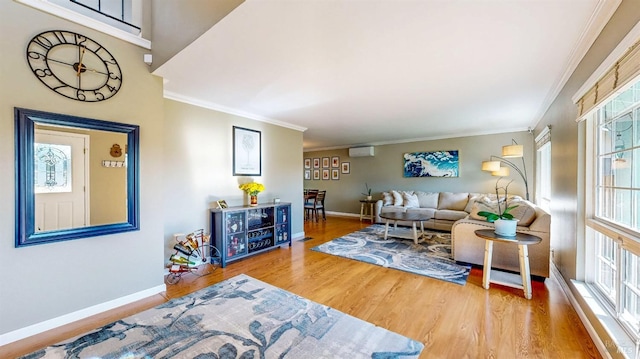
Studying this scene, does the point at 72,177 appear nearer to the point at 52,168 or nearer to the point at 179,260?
the point at 52,168

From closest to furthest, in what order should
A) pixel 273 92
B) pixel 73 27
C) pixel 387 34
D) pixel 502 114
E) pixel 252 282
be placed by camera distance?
pixel 387 34, pixel 73 27, pixel 252 282, pixel 273 92, pixel 502 114

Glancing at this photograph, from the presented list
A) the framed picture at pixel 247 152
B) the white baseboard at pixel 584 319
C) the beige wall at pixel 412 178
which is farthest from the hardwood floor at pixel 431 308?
the beige wall at pixel 412 178

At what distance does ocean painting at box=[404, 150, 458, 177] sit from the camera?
6.24 meters

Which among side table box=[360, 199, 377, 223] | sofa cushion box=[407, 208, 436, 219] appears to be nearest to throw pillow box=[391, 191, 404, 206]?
sofa cushion box=[407, 208, 436, 219]

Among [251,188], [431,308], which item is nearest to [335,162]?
[251,188]

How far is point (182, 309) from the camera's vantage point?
7.55 feet

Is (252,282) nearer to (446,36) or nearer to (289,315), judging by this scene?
(289,315)

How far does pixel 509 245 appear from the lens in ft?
10.0

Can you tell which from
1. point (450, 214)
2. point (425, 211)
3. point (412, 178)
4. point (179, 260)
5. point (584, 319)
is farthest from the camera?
point (412, 178)

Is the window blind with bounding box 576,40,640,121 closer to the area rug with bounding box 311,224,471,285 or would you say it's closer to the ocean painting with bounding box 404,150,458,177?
the area rug with bounding box 311,224,471,285

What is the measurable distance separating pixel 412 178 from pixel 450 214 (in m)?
1.59

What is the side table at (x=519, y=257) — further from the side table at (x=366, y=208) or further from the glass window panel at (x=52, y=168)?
the glass window panel at (x=52, y=168)

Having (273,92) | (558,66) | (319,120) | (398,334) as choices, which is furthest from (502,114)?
(398,334)

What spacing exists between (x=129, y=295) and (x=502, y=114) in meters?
5.84
